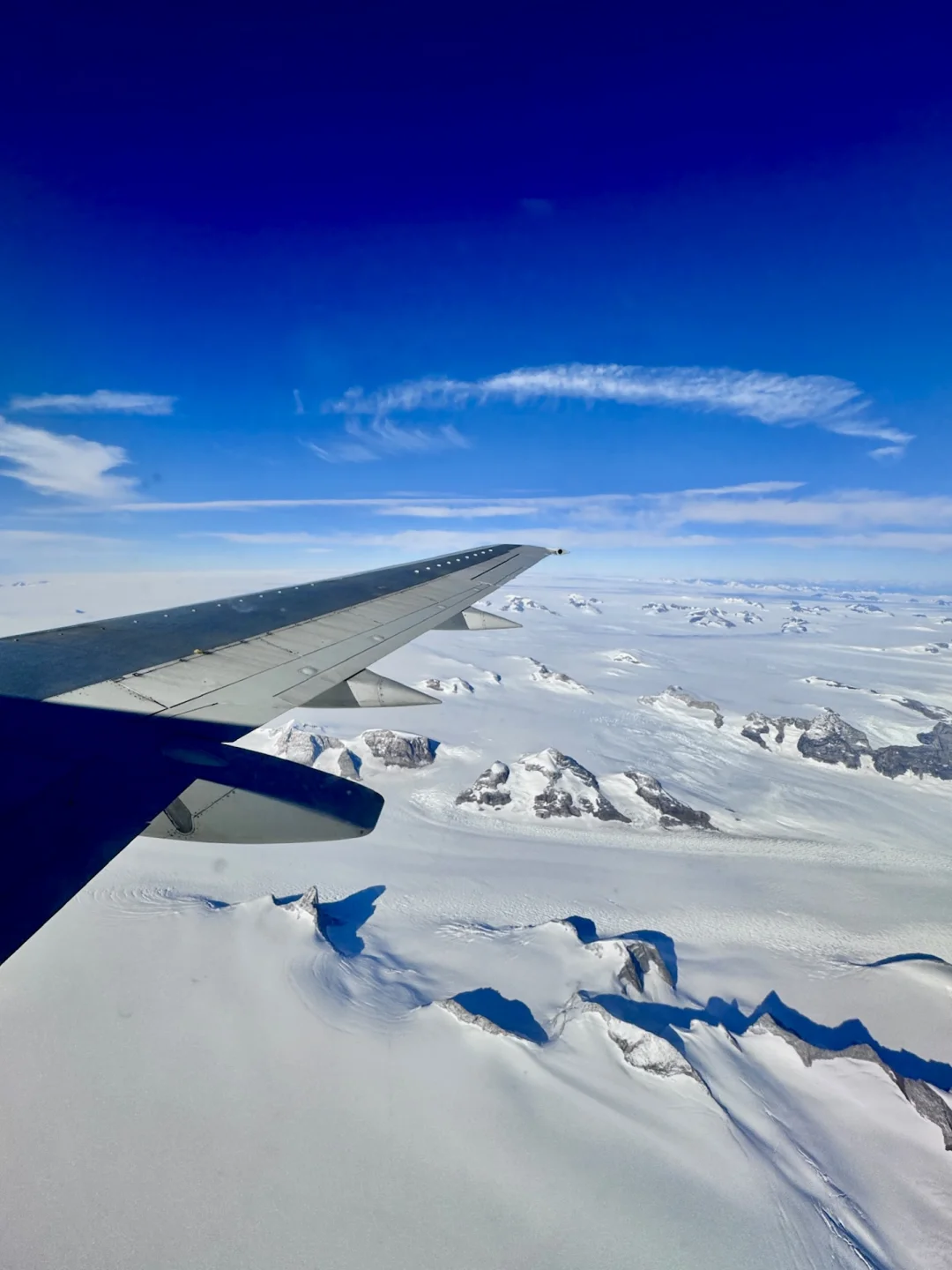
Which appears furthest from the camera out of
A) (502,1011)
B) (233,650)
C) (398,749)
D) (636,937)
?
(398,749)

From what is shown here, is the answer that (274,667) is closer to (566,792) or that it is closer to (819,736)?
(566,792)

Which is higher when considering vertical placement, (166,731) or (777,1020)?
(166,731)

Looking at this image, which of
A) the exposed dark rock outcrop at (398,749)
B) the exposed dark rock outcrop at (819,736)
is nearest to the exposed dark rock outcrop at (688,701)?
the exposed dark rock outcrop at (819,736)

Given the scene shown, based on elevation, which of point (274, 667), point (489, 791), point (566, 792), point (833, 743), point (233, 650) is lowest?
point (833, 743)

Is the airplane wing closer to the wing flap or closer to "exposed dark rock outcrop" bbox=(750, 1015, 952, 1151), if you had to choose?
the wing flap

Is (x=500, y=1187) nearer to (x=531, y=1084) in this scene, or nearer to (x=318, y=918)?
(x=531, y=1084)

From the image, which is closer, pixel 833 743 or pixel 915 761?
pixel 915 761

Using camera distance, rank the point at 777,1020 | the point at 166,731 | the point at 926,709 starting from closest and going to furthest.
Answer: the point at 166,731
the point at 777,1020
the point at 926,709

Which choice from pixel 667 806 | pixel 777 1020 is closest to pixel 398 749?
pixel 667 806
